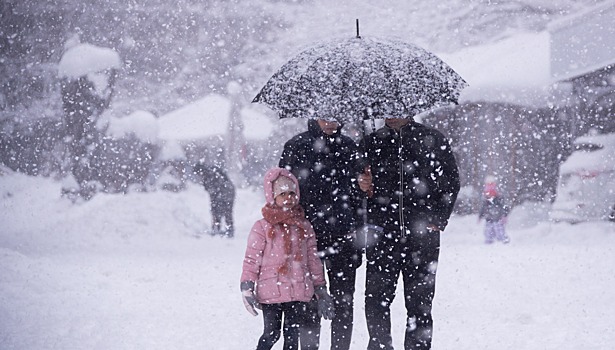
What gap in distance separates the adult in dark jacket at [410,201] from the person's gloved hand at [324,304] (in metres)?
0.38

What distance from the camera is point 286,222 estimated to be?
3.14 metres

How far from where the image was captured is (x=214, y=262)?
984 centimetres

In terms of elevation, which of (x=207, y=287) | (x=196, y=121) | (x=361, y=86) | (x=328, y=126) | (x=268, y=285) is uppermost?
(x=196, y=121)

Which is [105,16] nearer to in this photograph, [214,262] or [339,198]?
[214,262]

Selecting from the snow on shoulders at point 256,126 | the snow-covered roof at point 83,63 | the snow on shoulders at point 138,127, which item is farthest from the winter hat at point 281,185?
the snow on shoulders at point 256,126

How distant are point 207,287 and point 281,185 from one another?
458 centimetres

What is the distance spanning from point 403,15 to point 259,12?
315 inches

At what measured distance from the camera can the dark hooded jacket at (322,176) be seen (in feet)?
10.8

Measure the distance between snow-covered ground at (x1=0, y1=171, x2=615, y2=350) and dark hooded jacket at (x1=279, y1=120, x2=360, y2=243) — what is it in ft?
4.89

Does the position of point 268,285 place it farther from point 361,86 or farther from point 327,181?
point 361,86

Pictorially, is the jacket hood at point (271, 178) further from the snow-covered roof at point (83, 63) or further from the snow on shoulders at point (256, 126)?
the snow on shoulders at point (256, 126)

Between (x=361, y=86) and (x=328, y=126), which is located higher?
(x=361, y=86)

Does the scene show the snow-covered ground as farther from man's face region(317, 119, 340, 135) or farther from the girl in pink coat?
man's face region(317, 119, 340, 135)

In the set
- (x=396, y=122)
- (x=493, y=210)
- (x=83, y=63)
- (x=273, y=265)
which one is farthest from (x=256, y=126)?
(x=273, y=265)
